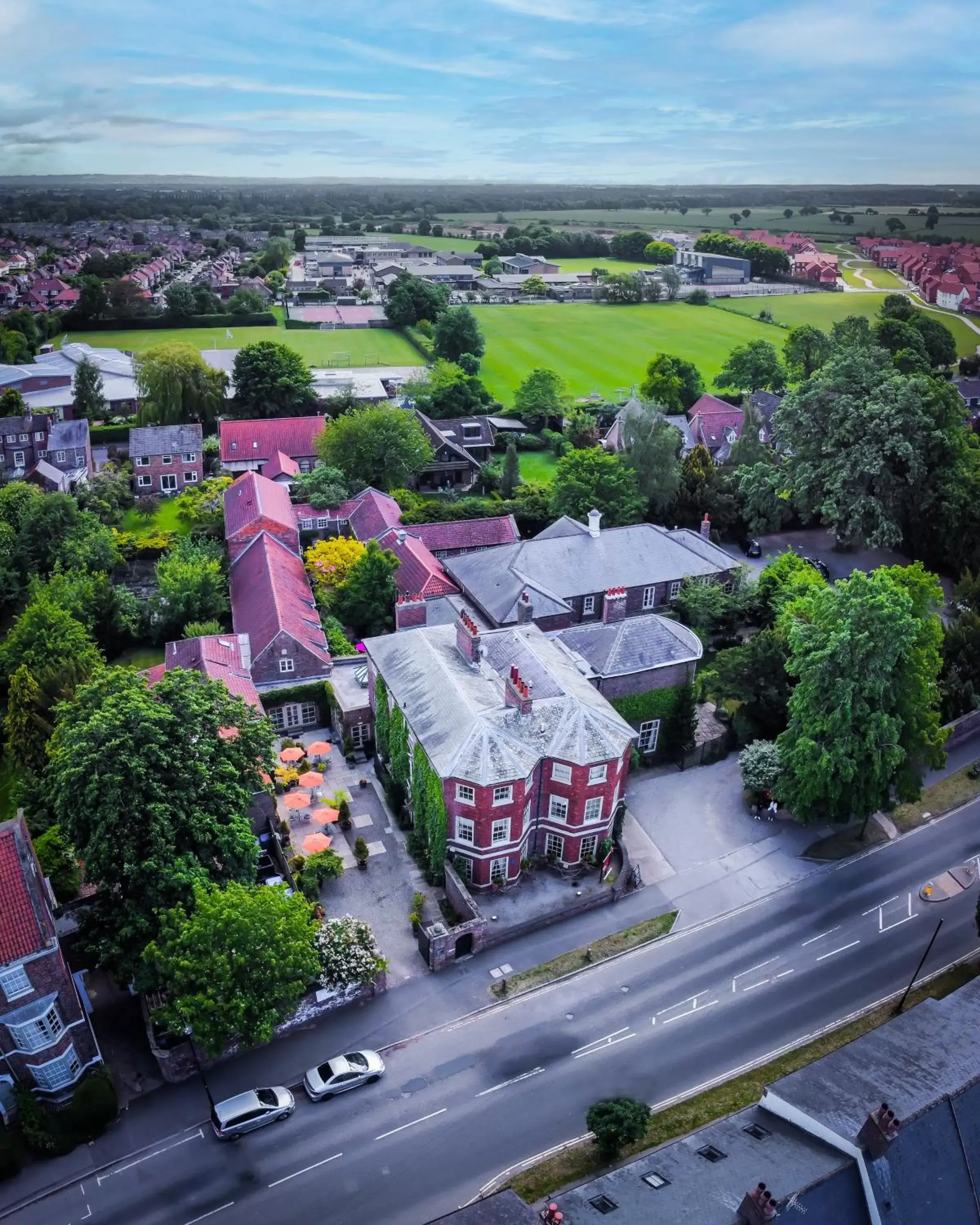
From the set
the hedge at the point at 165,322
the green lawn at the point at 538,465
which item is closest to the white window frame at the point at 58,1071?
the green lawn at the point at 538,465

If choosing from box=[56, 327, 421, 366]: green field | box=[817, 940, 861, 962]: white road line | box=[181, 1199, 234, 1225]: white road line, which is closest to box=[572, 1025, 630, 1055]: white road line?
box=[817, 940, 861, 962]: white road line

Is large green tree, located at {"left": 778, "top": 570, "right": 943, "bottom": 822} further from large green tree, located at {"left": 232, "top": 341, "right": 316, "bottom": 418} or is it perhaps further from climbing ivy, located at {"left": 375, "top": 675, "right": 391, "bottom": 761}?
large green tree, located at {"left": 232, "top": 341, "right": 316, "bottom": 418}

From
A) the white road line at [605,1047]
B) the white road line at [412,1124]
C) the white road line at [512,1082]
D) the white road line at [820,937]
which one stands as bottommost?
the white road line at [412,1124]

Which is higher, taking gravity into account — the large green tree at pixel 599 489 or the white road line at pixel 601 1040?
the large green tree at pixel 599 489

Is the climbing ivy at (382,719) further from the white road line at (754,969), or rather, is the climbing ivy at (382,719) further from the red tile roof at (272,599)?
the white road line at (754,969)

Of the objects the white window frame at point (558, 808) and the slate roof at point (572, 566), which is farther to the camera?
the slate roof at point (572, 566)

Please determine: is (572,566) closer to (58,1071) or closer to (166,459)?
(58,1071)
